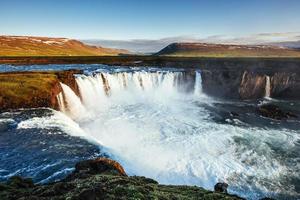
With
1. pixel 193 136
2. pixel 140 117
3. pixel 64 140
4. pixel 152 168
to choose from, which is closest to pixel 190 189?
pixel 152 168

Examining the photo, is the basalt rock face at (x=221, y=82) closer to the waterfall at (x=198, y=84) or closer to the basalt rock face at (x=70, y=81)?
the waterfall at (x=198, y=84)

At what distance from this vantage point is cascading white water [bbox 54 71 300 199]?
70.7 feet

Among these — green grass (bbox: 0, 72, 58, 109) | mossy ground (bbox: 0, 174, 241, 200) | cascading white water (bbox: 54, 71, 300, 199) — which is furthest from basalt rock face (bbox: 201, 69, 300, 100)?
mossy ground (bbox: 0, 174, 241, 200)

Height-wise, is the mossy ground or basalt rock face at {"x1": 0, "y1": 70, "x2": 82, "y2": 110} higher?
the mossy ground

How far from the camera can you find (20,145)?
69.8ft

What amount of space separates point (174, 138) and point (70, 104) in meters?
16.8

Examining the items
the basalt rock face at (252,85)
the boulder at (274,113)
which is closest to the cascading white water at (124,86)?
the basalt rock face at (252,85)

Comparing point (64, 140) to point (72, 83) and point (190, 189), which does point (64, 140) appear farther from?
point (72, 83)

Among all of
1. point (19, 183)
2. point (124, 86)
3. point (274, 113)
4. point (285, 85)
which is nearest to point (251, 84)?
point (285, 85)

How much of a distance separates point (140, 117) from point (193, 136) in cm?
1069

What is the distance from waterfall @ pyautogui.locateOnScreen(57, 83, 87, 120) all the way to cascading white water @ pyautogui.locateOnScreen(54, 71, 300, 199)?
20 cm

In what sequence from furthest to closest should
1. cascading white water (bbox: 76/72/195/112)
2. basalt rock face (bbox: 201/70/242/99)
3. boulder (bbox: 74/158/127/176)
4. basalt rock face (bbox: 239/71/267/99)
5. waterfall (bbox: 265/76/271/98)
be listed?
waterfall (bbox: 265/76/271/98), basalt rock face (bbox: 201/70/242/99), basalt rock face (bbox: 239/71/267/99), cascading white water (bbox: 76/72/195/112), boulder (bbox: 74/158/127/176)

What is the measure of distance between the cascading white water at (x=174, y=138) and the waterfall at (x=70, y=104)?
198 millimetres

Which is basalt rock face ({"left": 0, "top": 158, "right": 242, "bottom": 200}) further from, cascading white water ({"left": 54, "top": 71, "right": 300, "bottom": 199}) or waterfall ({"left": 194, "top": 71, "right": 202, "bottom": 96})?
waterfall ({"left": 194, "top": 71, "right": 202, "bottom": 96})
